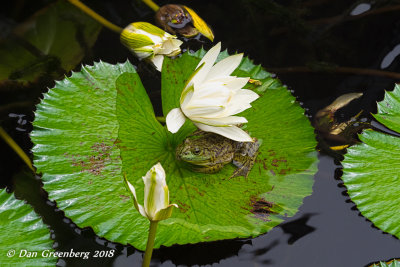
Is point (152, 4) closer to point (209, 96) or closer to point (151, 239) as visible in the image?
point (209, 96)

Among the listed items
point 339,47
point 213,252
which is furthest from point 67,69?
point 339,47

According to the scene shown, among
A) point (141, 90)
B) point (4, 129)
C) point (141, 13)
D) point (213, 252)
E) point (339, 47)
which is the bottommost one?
point (213, 252)

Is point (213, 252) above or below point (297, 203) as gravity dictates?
below

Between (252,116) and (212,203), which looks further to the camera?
(252,116)

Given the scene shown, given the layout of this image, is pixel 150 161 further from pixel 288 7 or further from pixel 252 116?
pixel 288 7

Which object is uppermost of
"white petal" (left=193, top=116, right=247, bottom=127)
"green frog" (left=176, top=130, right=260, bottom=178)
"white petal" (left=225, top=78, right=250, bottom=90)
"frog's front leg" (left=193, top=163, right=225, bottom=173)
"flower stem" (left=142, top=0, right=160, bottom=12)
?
"flower stem" (left=142, top=0, right=160, bottom=12)

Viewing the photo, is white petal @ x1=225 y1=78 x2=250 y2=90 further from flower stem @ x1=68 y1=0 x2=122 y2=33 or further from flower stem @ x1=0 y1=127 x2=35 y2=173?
flower stem @ x1=68 y1=0 x2=122 y2=33

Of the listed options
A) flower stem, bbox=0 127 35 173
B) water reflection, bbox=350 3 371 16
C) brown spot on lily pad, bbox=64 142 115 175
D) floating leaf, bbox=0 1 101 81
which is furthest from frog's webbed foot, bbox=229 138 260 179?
water reflection, bbox=350 3 371 16

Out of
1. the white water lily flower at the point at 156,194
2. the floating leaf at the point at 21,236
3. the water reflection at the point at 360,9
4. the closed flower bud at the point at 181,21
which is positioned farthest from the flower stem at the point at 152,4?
the white water lily flower at the point at 156,194
